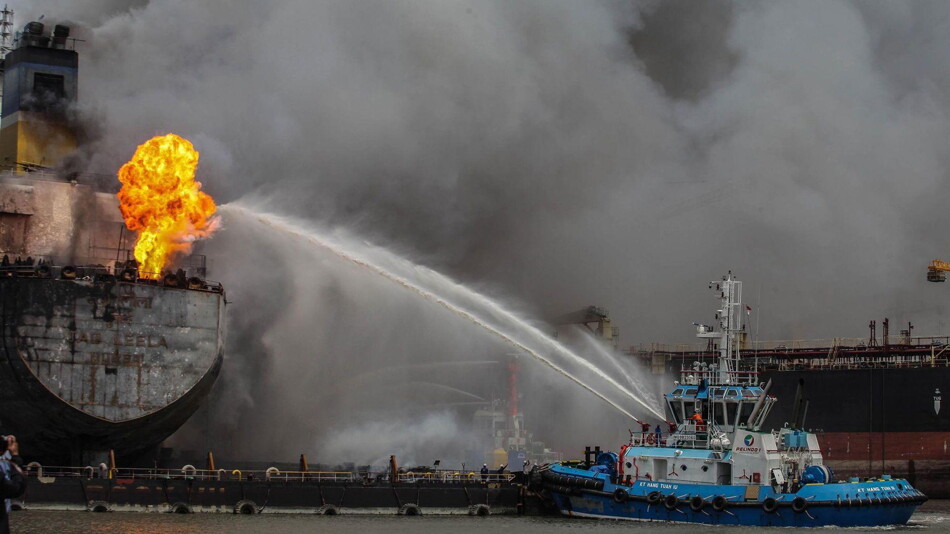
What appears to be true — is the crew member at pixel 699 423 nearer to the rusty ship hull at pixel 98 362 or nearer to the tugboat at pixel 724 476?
the tugboat at pixel 724 476

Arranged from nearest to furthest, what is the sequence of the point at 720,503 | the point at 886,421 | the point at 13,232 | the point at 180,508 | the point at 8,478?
the point at 8,478
the point at 720,503
the point at 180,508
the point at 13,232
the point at 886,421

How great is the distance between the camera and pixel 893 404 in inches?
2415

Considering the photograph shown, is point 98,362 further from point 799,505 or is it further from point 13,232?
point 799,505

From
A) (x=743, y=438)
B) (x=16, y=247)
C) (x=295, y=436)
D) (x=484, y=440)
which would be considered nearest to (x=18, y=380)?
(x=16, y=247)

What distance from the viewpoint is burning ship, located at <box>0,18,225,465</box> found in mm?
37562

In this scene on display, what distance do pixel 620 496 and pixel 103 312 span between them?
16502 millimetres

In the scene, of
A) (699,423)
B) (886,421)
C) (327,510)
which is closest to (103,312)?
(327,510)

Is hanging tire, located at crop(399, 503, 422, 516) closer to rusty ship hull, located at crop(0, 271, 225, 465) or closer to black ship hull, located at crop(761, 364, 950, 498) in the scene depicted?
rusty ship hull, located at crop(0, 271, 225, 465)

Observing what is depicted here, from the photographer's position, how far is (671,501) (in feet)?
123

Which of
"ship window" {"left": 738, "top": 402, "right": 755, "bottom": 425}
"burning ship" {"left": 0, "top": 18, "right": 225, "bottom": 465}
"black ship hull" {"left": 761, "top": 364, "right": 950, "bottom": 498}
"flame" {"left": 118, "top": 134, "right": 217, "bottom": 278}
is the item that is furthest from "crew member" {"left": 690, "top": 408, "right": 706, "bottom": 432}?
"black ship hull" {"left": 761, "top": 364, "right": 950, "bottom": 498}

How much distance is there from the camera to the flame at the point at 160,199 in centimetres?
4066

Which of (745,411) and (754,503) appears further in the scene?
(745,411)

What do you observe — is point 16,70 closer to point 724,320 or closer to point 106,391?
point 106,391

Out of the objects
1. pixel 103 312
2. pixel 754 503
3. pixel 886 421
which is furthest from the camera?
pixel 886 421
